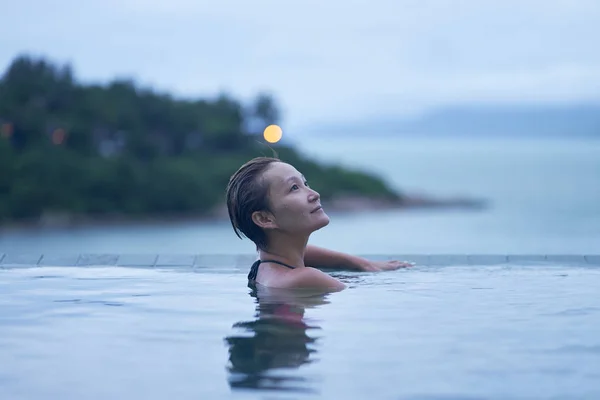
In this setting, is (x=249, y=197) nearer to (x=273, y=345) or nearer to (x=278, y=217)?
(x=278, y=217)

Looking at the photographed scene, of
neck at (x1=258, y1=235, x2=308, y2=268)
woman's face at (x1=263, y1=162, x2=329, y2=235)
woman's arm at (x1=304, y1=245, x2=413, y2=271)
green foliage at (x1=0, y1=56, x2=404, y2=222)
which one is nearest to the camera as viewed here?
woman's face at (x1=263, y1=162, x2=329, y2=235)

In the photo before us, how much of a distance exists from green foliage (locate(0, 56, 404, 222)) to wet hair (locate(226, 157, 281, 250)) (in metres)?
51.2

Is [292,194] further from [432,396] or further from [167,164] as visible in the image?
[167,164]

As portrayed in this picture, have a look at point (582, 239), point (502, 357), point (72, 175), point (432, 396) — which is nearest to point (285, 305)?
point (502, 357)

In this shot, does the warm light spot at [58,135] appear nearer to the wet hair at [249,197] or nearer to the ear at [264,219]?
the wet hair at [249,197]

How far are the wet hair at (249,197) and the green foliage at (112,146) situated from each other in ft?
168

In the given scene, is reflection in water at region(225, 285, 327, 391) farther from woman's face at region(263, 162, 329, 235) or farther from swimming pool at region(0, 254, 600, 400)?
woman's face at region(263, 162, 329, 235)

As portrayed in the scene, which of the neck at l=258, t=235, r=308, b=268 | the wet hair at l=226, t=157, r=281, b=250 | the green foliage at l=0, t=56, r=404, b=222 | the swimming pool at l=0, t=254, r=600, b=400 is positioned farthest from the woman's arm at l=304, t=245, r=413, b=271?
the green foliage at l=0, t=56, r=404, b=222

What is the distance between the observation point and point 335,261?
5281mm

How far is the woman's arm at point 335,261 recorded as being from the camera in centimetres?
522

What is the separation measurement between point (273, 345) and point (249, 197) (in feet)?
4.44

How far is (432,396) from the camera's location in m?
2.50

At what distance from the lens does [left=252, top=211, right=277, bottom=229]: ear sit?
437 cm

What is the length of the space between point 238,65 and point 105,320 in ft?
372
